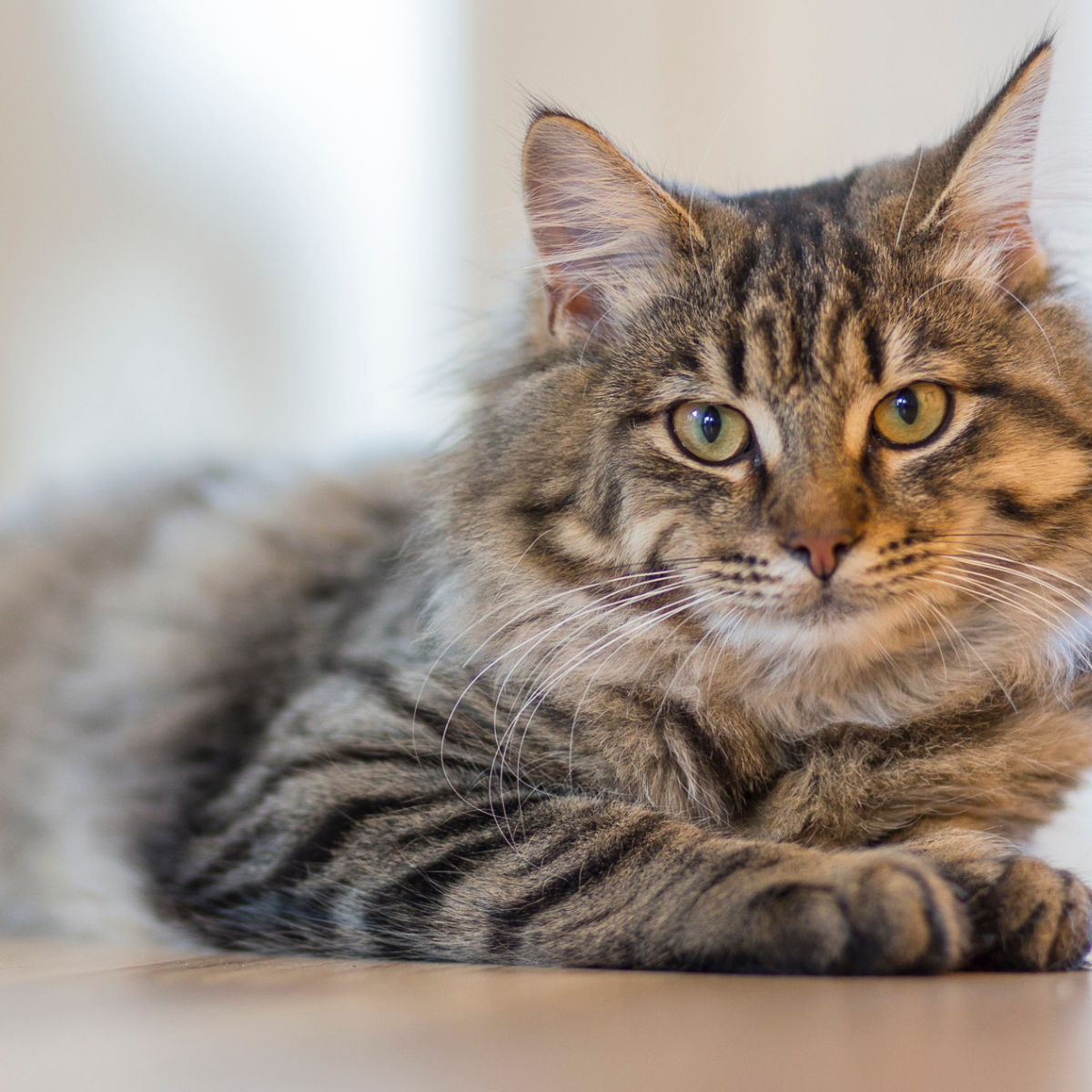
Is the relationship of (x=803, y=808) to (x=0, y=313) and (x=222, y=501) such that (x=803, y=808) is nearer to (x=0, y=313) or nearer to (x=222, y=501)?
(x=222, y=501)

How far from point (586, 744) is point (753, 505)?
0.35 metres

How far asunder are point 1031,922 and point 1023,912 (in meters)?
0.01

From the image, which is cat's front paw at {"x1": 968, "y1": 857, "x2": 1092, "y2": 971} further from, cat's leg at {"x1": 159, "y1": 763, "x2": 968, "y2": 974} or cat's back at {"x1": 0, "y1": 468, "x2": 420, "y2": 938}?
cat's back at {"x1": 0, "y1": 468, "x2": 420, "y2": 938}

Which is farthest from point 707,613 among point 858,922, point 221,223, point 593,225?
point 221,223

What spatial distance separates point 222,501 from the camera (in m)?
2.28

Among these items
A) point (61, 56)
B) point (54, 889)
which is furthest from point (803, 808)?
point (61, 56)

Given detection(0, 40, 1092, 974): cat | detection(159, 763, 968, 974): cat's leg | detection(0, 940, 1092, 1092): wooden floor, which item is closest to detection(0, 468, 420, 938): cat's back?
detection(0, 40, 1092, 974): cat

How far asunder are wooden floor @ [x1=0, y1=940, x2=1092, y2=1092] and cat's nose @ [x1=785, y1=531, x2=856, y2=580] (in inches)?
15.7

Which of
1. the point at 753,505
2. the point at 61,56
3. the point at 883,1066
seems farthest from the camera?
the point at 61,56

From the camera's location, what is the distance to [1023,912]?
3.49 feet

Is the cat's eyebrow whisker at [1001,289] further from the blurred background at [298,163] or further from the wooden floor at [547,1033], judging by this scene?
the blurred background at [298,163]

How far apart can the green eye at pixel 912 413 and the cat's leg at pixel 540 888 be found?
44 centimetres

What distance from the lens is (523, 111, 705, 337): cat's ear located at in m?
1.39

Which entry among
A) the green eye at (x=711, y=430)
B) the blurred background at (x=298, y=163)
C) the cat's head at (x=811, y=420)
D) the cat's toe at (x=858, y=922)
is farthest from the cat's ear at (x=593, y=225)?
the blurred background at (x=298, y=163)
